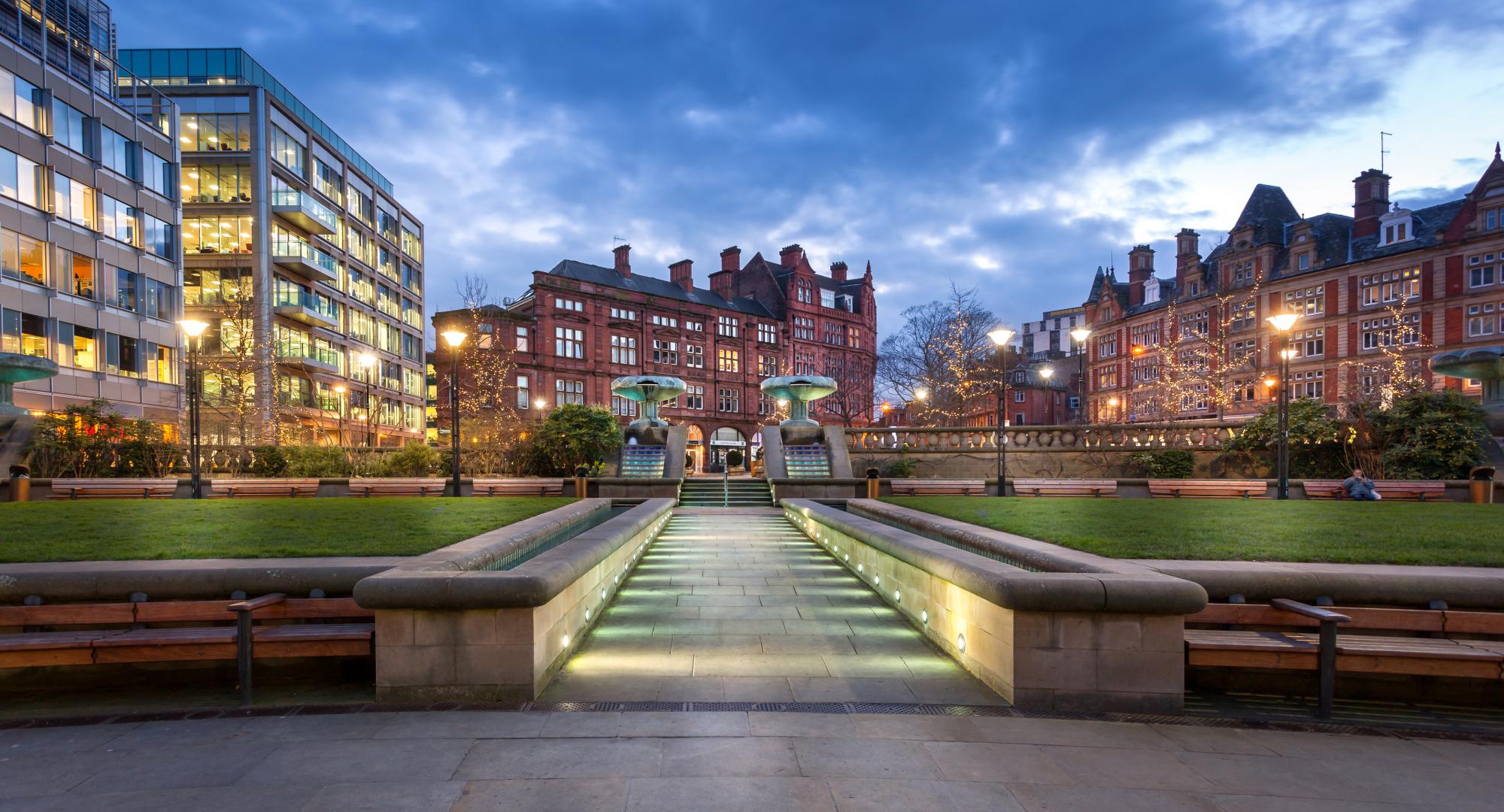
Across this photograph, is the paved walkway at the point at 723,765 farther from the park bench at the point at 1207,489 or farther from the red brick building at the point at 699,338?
the red brick building at the point at 699,338

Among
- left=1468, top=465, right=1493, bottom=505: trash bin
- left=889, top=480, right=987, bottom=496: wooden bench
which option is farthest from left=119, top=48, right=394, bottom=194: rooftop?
left=1468, top=465, right=1493, bottom=505: trash bin

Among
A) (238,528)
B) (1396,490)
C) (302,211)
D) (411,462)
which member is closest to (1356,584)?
(238,528)

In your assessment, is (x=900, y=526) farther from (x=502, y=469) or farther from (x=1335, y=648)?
(x=502, y=469)

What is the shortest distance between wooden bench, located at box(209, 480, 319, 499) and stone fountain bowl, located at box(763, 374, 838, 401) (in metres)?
15.5

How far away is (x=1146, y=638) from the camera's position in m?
5.46

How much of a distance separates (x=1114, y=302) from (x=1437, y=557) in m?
68.5

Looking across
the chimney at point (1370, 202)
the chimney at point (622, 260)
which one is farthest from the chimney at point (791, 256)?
the chimney at point (1370, 202)

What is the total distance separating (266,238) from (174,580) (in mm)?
46798

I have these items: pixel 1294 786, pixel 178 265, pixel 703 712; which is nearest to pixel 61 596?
pixel 703 712

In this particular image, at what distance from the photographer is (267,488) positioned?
68.4 ft

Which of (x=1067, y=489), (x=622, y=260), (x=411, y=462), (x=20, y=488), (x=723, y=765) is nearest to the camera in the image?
(x=723, y=765)

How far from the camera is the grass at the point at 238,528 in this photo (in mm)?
7535

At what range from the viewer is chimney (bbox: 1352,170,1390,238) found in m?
49.2

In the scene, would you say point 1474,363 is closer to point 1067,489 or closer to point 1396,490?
point 1396,490
